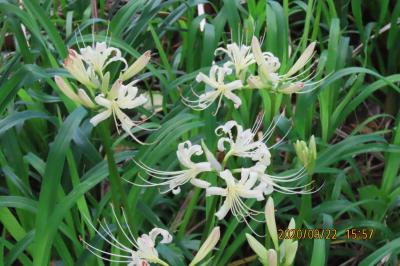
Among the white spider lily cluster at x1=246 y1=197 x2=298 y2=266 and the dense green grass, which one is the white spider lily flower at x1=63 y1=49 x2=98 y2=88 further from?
the white spider lily cluster at x1=246 y1=197 x2=298 y2=266

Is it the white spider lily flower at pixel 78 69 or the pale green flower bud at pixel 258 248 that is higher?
the white spider lily flower at pixel 78 69

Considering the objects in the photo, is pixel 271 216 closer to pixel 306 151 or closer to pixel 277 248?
pixel 277 248

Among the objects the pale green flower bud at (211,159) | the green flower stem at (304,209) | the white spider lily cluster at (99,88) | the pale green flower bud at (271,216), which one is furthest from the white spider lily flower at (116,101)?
the green flower stem at (304,209)

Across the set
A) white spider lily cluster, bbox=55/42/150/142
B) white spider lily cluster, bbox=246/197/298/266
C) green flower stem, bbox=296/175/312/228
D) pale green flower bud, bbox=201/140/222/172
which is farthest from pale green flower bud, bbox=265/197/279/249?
green flower stem, bbox=296/175/312/228

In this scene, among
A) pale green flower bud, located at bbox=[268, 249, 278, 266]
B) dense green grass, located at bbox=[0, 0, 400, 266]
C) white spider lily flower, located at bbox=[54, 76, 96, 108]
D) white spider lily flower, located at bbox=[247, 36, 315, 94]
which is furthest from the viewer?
dense green grass, located at bbox=[0, 0, 400, 266]

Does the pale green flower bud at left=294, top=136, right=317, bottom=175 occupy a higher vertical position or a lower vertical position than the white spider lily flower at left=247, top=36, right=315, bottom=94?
lower

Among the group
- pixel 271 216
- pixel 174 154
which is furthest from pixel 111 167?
pixel 174 154

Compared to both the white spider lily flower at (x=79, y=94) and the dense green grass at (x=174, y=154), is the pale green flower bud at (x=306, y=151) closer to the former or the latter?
the dense green grass at (x=174, y=154)

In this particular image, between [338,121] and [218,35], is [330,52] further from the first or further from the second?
[218,35]

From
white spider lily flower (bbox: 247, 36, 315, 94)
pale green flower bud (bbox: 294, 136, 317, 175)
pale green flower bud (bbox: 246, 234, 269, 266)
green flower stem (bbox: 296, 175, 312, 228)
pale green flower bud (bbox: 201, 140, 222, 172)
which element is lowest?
green flower stem (bbox: 296, 175, 312, 228)
